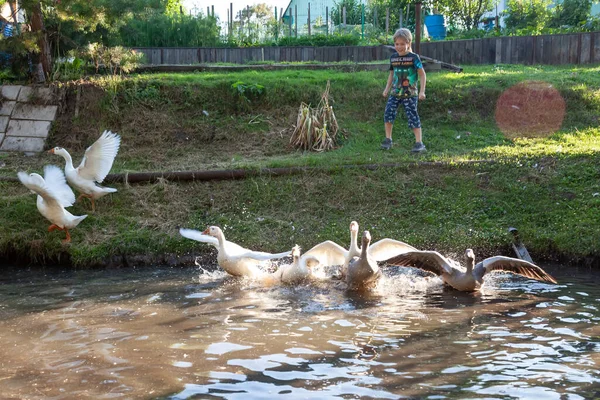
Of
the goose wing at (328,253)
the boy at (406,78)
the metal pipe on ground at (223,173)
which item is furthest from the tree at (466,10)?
the goose wing at (328,253)

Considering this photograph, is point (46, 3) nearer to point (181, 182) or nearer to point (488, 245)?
point (181, 182)

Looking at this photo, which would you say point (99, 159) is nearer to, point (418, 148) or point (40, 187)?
point (40, 187)

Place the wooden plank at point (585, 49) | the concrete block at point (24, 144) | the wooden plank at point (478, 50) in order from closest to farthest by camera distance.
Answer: the concrete block at point (24, 144)
the wooden plank at point (585, 49)
the wooden plank at point (478, 50)

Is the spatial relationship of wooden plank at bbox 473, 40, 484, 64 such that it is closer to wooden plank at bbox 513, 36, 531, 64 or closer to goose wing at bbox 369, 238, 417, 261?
wooden plank at bbox 513, 36, 531, 64

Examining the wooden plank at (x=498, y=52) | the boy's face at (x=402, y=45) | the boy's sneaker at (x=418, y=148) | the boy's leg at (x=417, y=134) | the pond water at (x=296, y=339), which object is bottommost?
the pond water at (x=296, y=339)

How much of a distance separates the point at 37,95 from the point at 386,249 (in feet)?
25.7

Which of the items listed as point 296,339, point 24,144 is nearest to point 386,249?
point 296,339

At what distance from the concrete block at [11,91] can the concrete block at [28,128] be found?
556mm

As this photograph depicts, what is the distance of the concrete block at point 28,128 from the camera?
12.6 meters

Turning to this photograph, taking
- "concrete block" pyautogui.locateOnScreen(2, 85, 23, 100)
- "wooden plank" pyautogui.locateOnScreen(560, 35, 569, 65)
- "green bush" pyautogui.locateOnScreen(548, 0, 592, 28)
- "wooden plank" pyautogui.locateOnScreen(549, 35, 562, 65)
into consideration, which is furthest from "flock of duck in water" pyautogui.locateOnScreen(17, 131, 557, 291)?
"green bush" pyautogui.locateOnScreen(548, 0, 592, 28)

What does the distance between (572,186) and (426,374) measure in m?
5.35

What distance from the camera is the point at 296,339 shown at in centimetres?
612

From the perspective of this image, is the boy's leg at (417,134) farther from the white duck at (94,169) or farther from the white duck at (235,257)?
the white duck at (94,169)

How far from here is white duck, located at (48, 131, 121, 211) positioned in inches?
385
